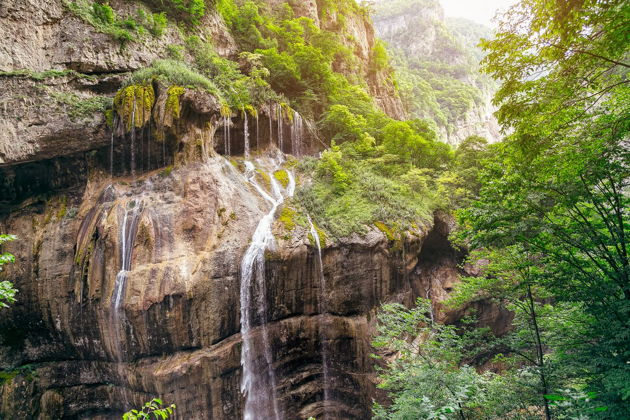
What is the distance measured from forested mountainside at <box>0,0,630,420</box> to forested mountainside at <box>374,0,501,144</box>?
109 feet

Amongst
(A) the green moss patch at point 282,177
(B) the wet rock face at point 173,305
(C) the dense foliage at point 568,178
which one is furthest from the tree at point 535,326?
(A) the green moss patch at point 282,177

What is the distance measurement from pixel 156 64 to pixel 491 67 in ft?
48.6

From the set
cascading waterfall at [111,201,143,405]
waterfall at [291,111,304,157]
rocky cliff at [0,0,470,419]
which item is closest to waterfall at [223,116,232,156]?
rocky cliff at [0,0,470,419]

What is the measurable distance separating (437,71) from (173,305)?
70.9 m

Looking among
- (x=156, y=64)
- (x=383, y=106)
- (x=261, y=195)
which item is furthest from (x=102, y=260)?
(x=383, y=106)

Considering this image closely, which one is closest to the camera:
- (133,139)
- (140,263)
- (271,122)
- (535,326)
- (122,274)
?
(535,326)

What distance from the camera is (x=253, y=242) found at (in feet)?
41.8

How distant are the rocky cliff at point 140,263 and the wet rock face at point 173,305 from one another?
0.18 feet

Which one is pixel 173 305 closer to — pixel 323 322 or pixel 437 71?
pixel 323 322

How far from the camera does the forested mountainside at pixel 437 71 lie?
2072 inches

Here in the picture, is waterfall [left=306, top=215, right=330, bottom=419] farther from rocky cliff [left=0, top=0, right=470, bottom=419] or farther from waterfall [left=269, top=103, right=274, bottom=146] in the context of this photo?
waterfall [left=269, top=103, right=274, bottom=146]

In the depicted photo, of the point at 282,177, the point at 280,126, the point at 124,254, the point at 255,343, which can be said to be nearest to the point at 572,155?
the point at 255,343

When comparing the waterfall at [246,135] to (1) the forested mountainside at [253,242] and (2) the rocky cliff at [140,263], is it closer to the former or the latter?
(1) the forested mountainside at [253,242]

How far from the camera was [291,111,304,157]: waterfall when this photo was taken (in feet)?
66.4
